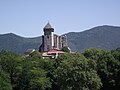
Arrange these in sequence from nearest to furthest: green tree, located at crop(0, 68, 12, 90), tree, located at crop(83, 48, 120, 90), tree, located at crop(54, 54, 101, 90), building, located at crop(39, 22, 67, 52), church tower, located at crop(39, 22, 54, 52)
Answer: tree, located at crop(54, 54, 101, 90) → green tree, located at crop(0, 68, 12, 90) → tree, located at crop(83, 48, 120, 90) → church tower, located at crop(39, 22, 54, 52) → building, located at crop(39, 22, 67, 52)

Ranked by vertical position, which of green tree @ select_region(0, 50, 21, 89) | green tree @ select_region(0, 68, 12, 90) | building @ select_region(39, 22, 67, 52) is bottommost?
green tree @ select_region(0, 68, 12, 90)

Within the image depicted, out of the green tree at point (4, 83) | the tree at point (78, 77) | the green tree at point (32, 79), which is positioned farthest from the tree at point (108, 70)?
the green tree at point (4, 83)

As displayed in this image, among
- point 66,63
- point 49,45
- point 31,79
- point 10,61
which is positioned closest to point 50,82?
point 31,79

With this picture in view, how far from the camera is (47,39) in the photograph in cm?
17875

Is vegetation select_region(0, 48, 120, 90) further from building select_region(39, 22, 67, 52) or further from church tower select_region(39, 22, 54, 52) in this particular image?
building select_region(39, 22, 67, 52)

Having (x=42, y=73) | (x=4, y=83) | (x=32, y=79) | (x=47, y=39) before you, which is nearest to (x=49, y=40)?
(x=47, y=39)

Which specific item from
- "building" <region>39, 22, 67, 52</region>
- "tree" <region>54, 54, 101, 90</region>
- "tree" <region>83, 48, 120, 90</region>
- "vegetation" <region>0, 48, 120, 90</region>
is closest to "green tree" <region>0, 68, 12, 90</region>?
"vegetation" <region>0, 48, 120, 90</region>

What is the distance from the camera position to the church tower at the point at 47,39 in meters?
178

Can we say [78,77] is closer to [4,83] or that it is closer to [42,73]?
[4,83]

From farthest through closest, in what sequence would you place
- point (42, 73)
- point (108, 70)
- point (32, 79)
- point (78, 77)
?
point (108, 70)
point (42, 73)
point (32, 79)
point (78, 77)

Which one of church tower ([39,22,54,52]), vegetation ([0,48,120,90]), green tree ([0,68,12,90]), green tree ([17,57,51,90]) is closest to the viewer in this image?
green tree ([0,68,12,90])

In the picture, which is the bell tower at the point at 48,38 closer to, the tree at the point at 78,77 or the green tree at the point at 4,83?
the green tree at the point at 4,83

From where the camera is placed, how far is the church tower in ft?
584

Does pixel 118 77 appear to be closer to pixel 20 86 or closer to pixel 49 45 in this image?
pixel 20 86
